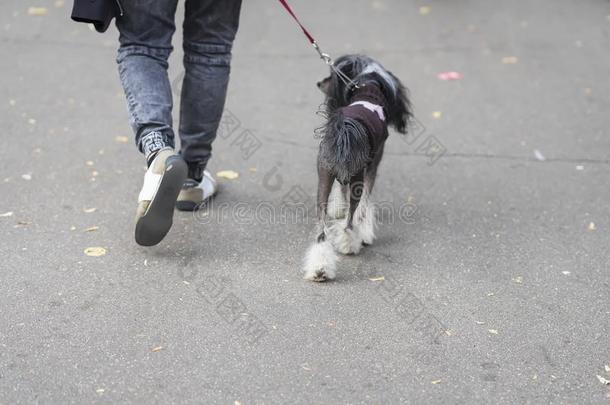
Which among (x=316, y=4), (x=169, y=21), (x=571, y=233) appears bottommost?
(x=316, y=4)

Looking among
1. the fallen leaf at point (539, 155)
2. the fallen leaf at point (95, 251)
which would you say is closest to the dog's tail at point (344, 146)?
the fallen leaf at point (95, 251)

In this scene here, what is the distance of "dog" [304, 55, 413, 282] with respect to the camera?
3703mm

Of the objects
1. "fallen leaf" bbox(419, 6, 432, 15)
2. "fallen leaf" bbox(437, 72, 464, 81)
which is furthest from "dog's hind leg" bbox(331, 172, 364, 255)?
"fallen leaf" bbox(419, 6, 432, 15)

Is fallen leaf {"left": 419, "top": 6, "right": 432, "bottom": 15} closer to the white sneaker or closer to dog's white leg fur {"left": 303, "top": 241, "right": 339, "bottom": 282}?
the white sneaker

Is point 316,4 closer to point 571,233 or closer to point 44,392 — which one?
point 571,233

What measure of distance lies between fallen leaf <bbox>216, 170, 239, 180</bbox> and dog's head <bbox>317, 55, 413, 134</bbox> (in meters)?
1.00

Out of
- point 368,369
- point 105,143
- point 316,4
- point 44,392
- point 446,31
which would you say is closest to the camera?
point 44,392

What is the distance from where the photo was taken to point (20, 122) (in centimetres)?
564

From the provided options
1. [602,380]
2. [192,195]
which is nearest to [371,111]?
[192,195]

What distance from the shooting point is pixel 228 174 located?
509cm

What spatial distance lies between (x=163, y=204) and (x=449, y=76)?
155 inches

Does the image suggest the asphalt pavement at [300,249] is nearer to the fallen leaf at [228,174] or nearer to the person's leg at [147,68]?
the fallen leaf at [228,174]

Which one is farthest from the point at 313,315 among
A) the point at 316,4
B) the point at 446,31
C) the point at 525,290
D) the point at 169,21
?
the point at 316,4

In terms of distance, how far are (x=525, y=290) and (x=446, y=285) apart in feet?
1.25
